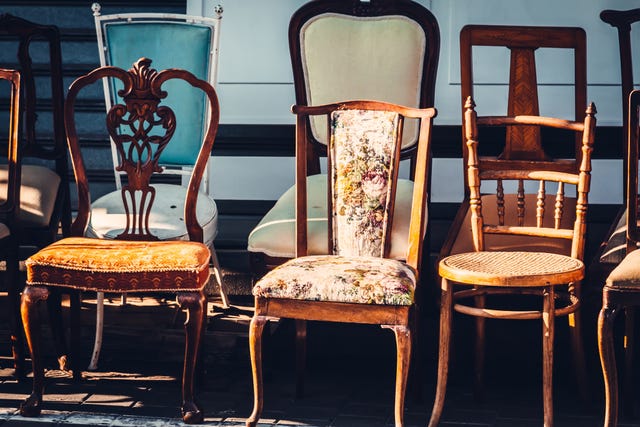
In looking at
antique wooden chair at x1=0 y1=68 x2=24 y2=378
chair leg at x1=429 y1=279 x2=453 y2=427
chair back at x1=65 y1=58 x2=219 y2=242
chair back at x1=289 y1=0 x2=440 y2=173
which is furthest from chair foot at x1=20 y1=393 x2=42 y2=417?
chair back at x1=289 y1=0 x2=440 y2=173

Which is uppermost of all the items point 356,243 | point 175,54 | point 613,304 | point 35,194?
point 175,54

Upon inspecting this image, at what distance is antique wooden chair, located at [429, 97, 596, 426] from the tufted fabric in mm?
107

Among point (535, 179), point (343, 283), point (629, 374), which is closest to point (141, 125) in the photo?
point (343, 283)

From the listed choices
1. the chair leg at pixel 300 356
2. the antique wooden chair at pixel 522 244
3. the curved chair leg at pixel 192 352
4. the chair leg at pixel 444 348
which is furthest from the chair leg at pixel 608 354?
the curved chair leg at pixel 192 352

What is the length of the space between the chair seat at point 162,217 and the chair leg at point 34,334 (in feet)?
1.52

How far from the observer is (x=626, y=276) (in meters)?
3.15

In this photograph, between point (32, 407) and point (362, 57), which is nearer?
point (32, 407)

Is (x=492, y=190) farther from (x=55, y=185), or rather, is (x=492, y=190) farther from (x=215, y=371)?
(x=55, y=185)

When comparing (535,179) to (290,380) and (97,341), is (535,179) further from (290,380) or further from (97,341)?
(97,341)

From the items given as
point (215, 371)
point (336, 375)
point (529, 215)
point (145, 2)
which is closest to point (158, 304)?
point (215, 371)

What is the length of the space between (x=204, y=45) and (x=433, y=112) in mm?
1149

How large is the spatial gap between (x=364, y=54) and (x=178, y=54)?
2.49ft

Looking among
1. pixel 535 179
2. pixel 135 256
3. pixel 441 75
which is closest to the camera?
pixel 135 256

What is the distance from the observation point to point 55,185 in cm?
405
